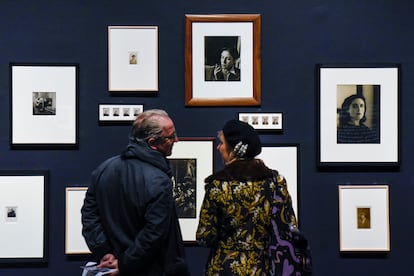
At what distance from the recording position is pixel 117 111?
390 centimetres

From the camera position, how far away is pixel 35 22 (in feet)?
12.9

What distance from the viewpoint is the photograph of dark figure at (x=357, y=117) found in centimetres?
395

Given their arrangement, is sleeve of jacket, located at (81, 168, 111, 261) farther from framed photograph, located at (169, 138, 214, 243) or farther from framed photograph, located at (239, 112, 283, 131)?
framed photograph, located at (239, 112, 283, 131)

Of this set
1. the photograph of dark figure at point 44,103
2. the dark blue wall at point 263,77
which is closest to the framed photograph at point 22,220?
the dark blue wall at point 263,77

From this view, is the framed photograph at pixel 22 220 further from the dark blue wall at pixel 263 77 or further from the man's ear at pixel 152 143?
the man's ear at pixel 152 143

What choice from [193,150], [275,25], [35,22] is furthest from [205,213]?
[35,22]

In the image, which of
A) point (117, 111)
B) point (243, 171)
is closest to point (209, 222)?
point (243, 171)

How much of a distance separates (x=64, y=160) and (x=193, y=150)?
83cm

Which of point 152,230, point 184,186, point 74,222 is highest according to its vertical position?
point 184,186

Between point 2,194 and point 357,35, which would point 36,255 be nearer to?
point 2,194

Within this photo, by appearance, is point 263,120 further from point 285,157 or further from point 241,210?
point 241,210

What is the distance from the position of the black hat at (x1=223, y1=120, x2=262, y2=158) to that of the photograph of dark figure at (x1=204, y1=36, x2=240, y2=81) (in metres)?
0.96

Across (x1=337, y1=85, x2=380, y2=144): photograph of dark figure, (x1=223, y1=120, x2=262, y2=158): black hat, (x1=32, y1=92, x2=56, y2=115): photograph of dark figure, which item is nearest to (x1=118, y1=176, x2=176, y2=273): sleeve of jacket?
(x1=223, y1=120, x2=262, y2=158): black hat

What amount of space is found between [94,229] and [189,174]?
3.53 ft
